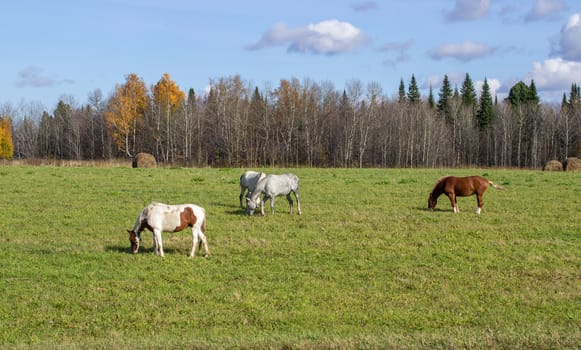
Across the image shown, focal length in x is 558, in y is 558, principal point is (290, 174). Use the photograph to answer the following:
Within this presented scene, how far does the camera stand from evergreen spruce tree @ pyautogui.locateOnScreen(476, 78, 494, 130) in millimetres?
85250

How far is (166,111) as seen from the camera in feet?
245

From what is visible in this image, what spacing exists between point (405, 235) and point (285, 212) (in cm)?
568

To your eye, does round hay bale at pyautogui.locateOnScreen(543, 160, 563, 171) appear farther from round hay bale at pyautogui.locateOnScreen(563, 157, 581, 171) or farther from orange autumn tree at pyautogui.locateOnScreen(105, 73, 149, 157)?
orange autumn tree at pyautogui.locateOnScreen(105, 73, 149, 157)

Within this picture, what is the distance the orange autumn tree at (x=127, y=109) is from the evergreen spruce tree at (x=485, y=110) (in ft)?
165

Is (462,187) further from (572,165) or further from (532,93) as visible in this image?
(532,93)

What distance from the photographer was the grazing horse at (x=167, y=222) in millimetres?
12750

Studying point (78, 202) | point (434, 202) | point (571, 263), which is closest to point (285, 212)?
point (434, 202)

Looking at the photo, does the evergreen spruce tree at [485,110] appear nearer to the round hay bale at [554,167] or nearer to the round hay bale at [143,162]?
the round hay bale at [554,167]

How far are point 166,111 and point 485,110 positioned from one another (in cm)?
4780

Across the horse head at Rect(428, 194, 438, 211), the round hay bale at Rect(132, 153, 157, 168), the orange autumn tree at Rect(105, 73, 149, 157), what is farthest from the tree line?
the horse head at Rect(428, 194, 438, 211)

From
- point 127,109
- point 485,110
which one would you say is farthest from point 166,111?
point 485,110

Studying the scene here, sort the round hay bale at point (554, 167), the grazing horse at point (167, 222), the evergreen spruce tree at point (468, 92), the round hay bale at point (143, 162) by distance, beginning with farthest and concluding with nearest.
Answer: the evergreen spruce tree at point (468, 92) → the round hay bale at point (554, 167) → the round hay bale at point (143, 162) → the grazing horse at point (167, 222)

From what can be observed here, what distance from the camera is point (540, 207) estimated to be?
20906 millimetres

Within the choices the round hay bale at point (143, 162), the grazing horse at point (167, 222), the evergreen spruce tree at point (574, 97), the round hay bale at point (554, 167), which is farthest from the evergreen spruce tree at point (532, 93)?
the grazing horse at point (167, 222)
